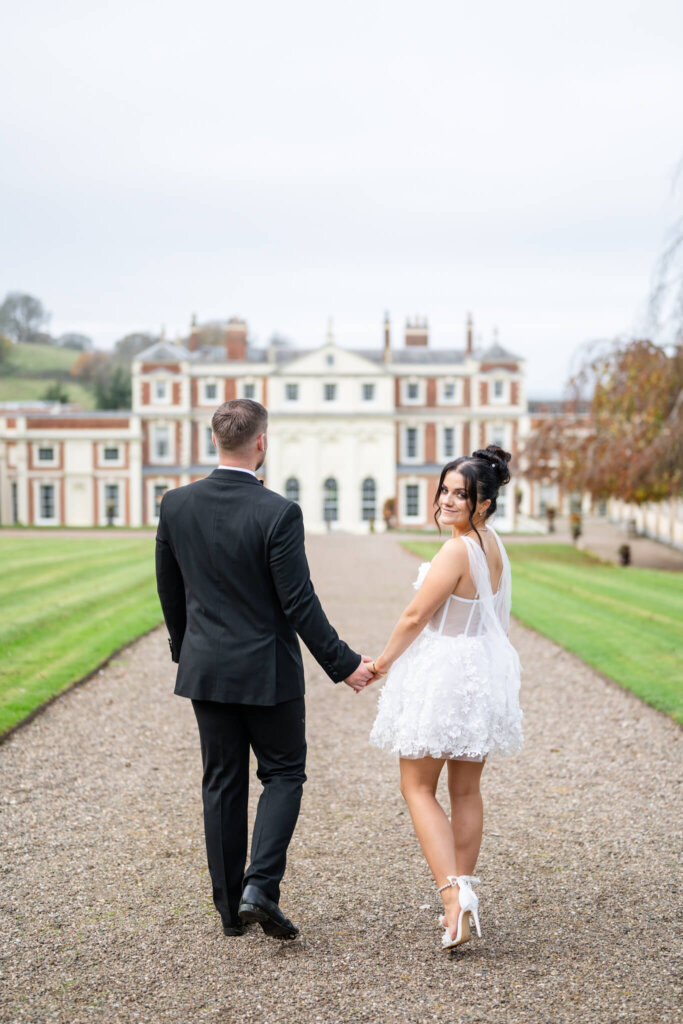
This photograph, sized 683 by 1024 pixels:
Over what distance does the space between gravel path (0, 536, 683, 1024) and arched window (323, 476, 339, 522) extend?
4372cm

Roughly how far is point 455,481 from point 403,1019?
1.85 m

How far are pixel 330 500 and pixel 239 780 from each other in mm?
47694

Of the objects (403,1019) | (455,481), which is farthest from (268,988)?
(455,481)

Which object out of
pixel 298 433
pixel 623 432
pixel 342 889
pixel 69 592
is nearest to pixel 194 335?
pixel 298 433

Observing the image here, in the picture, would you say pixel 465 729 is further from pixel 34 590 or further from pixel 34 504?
pixel 34 504

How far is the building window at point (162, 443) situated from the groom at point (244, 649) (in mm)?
49055

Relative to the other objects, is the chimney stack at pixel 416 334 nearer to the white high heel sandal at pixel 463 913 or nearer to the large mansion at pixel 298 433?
the large mansion at pixel 298 433

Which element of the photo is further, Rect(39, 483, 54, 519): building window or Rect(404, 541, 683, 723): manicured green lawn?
Rect(39, 483, 54, 519): building window

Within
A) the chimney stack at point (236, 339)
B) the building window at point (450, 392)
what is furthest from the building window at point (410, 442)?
the chimney stack at point (236, 339)

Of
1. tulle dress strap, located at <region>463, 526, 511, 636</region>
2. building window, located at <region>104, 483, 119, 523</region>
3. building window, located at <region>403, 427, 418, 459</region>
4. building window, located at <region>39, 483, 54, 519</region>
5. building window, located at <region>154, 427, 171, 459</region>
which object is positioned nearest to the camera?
tulle dress strap, located at <region>463, 526, 511, 636</region>

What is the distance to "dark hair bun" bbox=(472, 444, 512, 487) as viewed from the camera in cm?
386

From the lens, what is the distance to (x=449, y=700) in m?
3.76

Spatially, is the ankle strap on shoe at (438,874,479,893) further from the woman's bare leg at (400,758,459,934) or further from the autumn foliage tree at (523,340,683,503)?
the autumn foliage tree at (523,340,683,503)

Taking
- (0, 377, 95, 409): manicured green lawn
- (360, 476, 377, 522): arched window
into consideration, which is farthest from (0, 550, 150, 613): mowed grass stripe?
(0, 377, 95, 409): manicured green lawn
